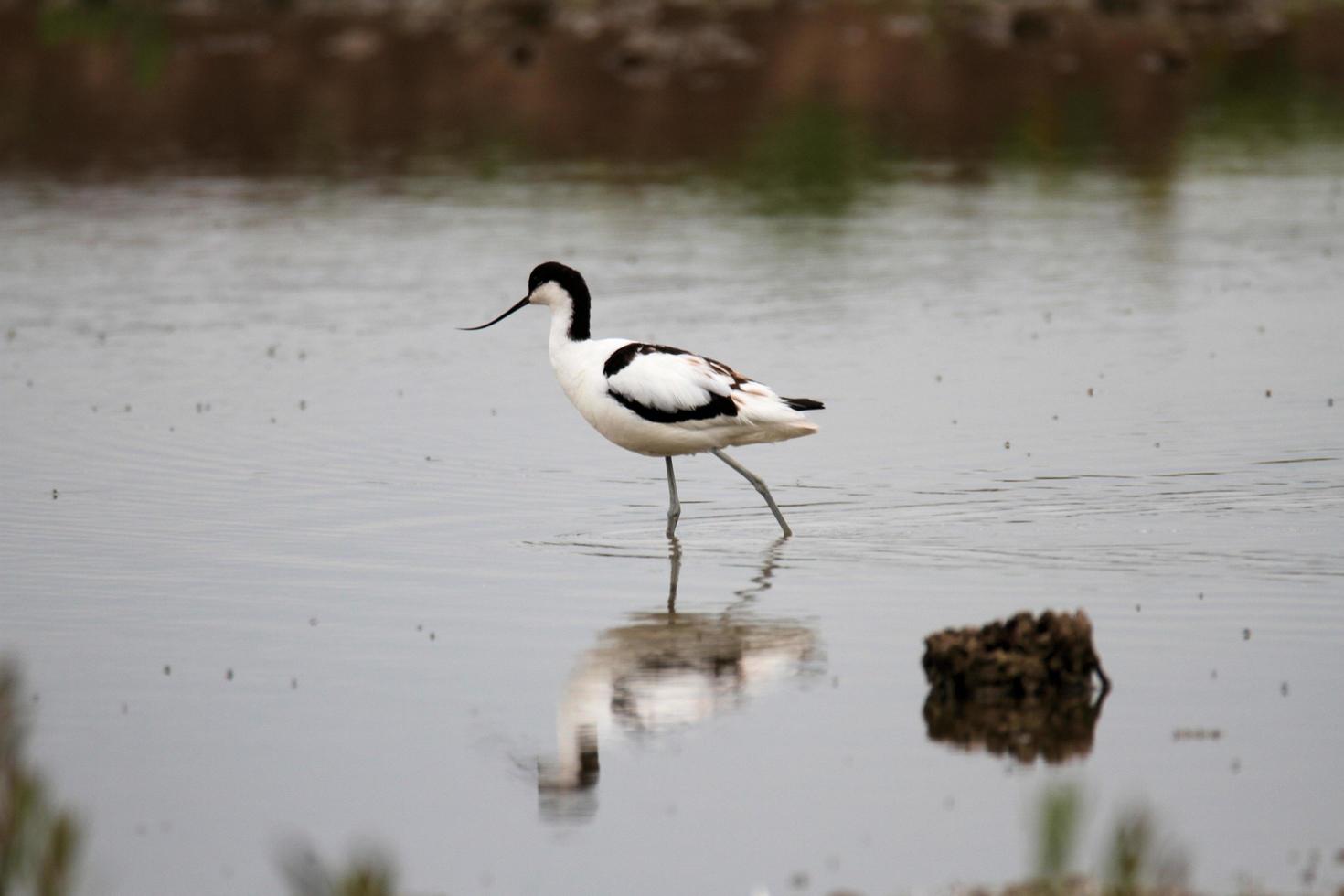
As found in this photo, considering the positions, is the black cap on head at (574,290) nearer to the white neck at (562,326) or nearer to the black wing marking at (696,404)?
the white neck at (562,326)

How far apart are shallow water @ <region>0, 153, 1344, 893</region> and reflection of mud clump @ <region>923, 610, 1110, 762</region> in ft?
0.61

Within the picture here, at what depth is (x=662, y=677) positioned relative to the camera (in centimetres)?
928

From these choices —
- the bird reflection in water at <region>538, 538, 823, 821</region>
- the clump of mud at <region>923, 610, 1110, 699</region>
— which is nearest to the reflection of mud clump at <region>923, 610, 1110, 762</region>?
the clump of mud at <region>923, 610, 1110, 699</region>

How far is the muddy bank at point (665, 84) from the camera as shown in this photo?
3297 cm

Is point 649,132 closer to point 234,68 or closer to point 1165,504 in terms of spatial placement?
point 234,68

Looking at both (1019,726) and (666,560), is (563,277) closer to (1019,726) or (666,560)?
(666,560)

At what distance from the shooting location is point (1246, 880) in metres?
6.82

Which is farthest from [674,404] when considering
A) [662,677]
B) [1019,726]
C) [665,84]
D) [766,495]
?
[665,84]

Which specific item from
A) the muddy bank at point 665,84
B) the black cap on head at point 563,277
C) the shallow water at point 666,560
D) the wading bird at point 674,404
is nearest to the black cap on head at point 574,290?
the black cap on head at point 563,277

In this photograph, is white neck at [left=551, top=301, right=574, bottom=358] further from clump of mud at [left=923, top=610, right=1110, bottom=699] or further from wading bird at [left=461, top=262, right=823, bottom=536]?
clump of mud at [left=923, top=610, right=1110, bottom=699]

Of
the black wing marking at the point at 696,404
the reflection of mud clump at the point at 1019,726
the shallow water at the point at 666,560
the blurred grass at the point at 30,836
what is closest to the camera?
the blurred grass at the point at 30,836

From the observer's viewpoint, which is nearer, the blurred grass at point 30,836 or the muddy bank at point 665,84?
the blurred grass at point 30,836

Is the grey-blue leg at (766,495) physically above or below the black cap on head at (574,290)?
below

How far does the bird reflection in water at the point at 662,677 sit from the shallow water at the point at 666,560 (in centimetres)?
3
